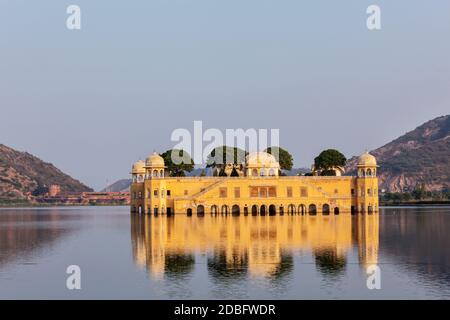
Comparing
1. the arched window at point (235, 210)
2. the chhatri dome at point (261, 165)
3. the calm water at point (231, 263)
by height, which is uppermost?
the chhatri dome at point (261, 165)

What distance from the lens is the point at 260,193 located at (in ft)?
288

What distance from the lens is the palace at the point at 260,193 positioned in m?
87.2

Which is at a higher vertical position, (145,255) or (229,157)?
(229,157)

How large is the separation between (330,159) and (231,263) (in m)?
66.2

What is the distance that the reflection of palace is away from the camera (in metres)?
33.3

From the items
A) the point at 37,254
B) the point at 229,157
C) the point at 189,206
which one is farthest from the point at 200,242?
the point at 229,157

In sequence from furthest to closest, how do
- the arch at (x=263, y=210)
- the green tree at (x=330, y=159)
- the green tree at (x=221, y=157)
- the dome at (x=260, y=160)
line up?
1. the green tree at (x=221, y=157)
2. the green tree at (x=330, y=159)
3. the dome at (x=260, y=160)
4. the arch at (x=263, y=210)

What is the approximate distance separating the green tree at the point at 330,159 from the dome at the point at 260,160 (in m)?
6.58

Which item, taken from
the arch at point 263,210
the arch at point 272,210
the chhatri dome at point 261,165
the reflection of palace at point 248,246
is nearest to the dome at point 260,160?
the chhatri dome at point 261,165

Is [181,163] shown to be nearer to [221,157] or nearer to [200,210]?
[221,157]

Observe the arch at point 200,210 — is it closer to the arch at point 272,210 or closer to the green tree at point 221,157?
the arch at point 272,210
